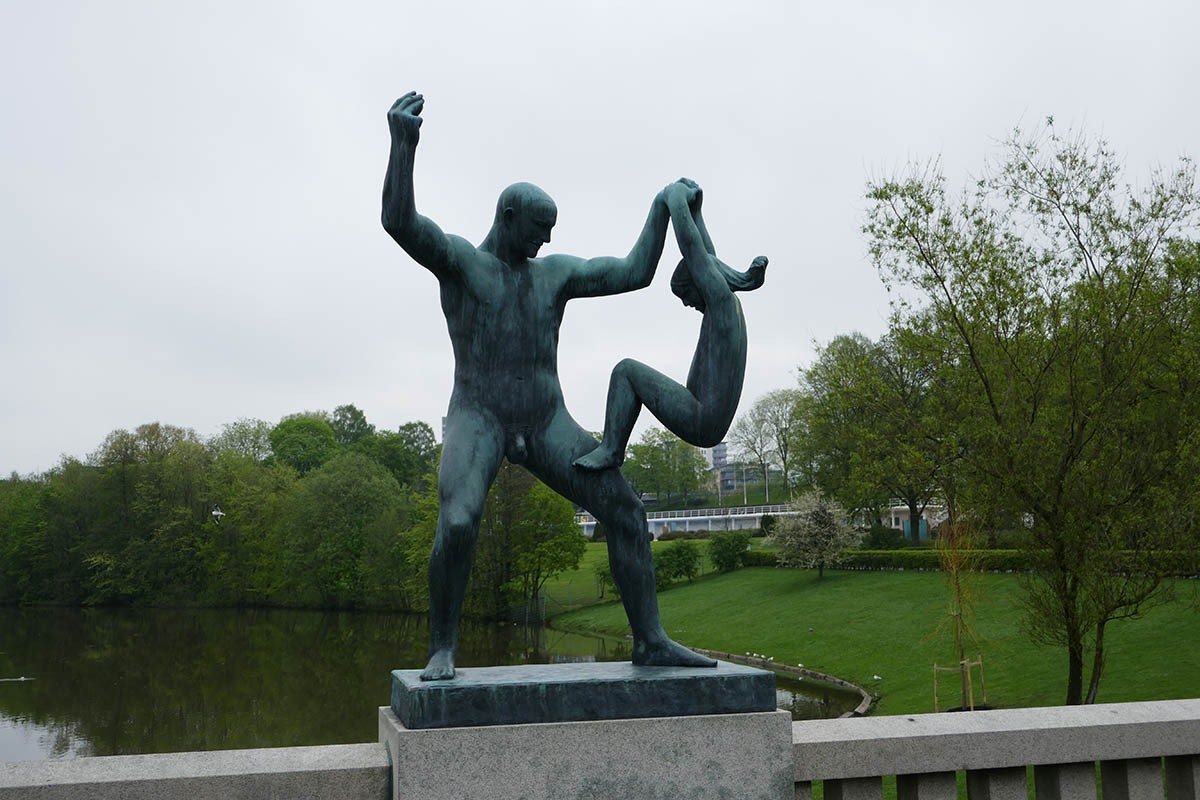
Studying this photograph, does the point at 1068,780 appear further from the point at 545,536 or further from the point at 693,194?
the point at 545,536

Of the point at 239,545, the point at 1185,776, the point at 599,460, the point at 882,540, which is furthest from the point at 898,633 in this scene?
the point at 239,545

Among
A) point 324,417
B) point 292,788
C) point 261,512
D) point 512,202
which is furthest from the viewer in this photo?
point 324,417

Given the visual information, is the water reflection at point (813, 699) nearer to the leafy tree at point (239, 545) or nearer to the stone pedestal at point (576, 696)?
the stone pedestal at point (576, 696)

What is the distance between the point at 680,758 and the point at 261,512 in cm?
5671

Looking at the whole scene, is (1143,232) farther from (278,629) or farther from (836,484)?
(278,629)

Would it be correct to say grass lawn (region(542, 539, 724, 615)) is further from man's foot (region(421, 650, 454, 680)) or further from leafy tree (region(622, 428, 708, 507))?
man's foot (region(421, 650, 454, 680))

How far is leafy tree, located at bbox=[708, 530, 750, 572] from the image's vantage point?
49.7 metres

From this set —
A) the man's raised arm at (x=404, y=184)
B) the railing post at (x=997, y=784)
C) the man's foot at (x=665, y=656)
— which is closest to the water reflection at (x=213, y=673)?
the man's foot at (x=665, y=656)

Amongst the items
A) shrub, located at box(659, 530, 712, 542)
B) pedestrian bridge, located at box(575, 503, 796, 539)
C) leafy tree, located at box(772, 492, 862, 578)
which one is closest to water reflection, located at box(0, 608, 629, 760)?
leafy tree, located at box(772, 492, 862, 578)

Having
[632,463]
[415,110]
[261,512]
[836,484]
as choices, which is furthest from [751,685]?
[632,463]

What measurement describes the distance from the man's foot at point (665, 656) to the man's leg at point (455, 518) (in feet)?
2.62

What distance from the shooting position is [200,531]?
56.9 metres

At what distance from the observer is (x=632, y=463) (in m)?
90.5

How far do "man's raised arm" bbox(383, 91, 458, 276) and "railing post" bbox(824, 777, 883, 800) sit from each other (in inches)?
109
